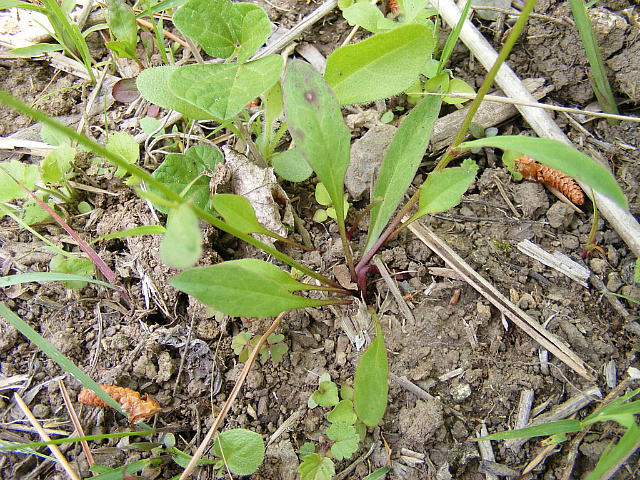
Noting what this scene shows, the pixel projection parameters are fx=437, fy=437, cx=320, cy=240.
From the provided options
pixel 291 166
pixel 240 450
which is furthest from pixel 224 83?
pixel 240 450

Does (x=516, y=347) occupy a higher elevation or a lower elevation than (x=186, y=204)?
lower

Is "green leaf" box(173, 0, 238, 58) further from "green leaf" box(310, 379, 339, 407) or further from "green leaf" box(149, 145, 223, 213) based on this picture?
"green leaf" box(310, 379, 339, 407)

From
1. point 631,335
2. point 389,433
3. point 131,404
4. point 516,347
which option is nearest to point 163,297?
point 131,404

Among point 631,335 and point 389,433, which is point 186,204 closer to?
point 389,433

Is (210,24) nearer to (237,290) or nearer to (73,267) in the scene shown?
(237,290)

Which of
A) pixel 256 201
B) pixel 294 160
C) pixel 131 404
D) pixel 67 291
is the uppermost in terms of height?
pixel 294 160

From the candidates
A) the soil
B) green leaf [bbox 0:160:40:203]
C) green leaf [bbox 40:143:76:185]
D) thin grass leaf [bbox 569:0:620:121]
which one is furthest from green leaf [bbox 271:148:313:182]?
thin grass leaf [bbox 569:0:620:121]

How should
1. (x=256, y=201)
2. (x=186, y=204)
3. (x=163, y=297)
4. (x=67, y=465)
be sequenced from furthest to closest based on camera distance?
(x=256, y=201) → (x=163, y=297) → (x=67, y=465) → (x=186, y=204)

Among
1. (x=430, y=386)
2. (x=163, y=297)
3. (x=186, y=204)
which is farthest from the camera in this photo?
(x=163, y=297)
